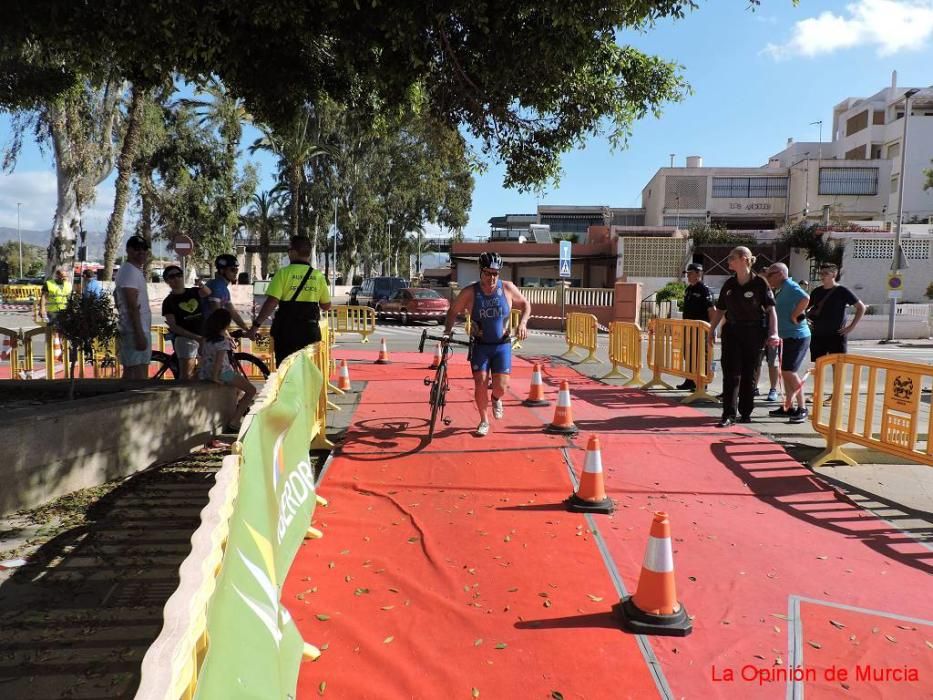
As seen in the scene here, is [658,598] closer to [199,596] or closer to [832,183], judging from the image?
[199,596]

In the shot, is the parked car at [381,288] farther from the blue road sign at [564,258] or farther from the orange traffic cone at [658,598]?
the orange traffic cone at [658,598]

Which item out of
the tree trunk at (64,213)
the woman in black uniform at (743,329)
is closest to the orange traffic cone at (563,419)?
the woman in black uniform at (743,329)

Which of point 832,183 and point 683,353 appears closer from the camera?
point 683,353

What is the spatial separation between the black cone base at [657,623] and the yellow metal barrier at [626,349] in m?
7.68

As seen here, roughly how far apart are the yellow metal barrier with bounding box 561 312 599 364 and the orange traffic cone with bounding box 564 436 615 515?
360 inches

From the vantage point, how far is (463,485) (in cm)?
530

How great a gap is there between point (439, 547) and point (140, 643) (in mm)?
1731

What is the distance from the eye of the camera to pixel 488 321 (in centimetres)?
661

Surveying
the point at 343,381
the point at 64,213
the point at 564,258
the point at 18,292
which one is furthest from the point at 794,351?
the point at 18,292

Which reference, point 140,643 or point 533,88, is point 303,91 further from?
point 140,643

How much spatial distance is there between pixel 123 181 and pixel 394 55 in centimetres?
1823

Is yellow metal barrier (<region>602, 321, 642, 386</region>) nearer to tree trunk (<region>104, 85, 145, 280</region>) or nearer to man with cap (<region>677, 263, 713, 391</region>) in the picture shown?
man with cap (<region>677, 263, 713, 391</region>)

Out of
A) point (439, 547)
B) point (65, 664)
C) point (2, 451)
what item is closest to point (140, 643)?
point (65, 664)

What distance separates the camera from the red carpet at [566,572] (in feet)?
9.48
